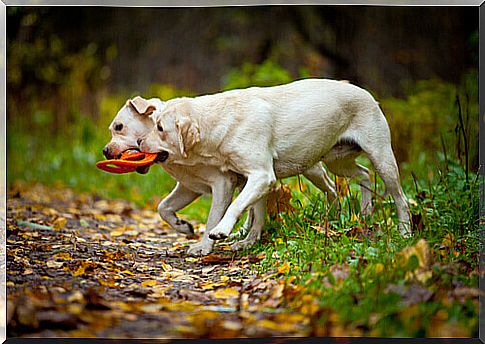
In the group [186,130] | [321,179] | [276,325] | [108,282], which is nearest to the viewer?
[276,325]

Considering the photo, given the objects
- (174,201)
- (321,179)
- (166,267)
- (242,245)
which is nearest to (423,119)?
(321,179)

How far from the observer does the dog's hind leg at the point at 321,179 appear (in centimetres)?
534

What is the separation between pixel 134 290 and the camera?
3.99m

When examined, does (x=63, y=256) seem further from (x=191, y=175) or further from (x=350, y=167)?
(x=350, y=167)

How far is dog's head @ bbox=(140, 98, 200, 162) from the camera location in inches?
179

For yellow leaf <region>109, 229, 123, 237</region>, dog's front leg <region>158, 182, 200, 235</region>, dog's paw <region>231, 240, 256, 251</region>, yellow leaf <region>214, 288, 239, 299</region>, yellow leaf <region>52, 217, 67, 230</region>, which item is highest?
dog's front leg <region>158, 182, 200, 235</region>

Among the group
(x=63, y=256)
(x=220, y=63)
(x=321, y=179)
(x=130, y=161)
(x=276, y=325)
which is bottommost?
(x=276, y=325)

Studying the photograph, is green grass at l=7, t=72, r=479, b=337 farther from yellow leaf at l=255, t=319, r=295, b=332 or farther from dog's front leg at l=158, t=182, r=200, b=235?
dog's front leg at l=158, t=182, r=200, b=235

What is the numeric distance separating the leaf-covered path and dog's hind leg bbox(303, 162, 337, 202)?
88cm

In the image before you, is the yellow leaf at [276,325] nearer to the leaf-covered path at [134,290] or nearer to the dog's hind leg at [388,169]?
the leaf-covered path at [134,290]

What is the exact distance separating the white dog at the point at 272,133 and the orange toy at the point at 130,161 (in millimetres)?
69

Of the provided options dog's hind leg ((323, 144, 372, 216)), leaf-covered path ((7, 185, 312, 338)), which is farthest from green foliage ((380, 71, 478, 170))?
leaf-covered path ((7, 185, 312, 338))

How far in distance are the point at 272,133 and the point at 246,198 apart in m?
0.52

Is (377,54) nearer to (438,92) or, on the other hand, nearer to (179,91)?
(438,92)
